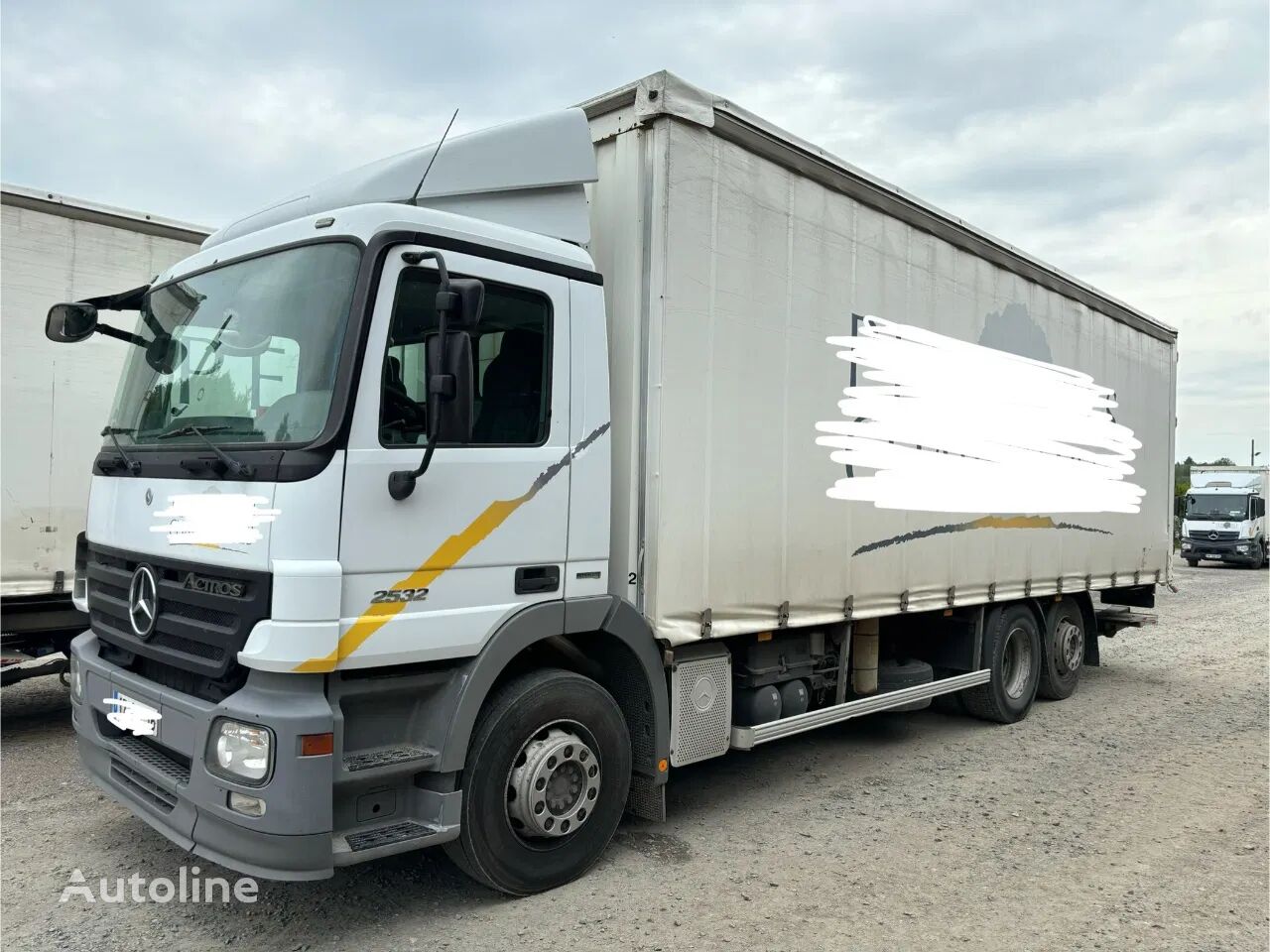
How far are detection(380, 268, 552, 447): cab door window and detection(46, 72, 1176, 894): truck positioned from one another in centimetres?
1

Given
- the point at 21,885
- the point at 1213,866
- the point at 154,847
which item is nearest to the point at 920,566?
the point at 1213,866

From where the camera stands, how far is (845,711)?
5984mm

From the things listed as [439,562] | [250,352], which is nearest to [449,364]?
[439,562]

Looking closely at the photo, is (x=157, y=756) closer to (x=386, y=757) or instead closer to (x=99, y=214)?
(x=386, y=757)

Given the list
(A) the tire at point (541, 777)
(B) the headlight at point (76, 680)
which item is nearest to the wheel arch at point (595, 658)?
(A) the tire at point (541, 777)

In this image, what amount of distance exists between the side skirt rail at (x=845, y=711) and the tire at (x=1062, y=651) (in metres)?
1.46

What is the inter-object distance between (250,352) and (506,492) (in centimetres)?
119

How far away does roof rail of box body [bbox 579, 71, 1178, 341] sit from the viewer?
15.4ft

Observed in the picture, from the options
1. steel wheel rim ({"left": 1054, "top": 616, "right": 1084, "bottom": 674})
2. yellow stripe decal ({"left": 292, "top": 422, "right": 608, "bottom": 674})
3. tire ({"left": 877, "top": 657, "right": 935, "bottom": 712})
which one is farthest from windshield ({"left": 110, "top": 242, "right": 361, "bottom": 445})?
steel wheel rim ({"left": 1054, "top": 616, "right": 1084, "bottom": 674})

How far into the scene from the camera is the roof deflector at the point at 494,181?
4227 millimetres

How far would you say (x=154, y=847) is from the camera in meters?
4.70

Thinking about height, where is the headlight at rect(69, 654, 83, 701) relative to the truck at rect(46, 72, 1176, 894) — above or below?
below

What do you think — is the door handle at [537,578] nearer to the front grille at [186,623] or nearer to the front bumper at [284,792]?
the front bumper at [284,792]

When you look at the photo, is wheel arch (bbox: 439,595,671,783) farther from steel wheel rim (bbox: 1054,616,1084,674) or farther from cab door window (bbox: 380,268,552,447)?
steel wheel rim (bbox: 1054,616,1084,674)
